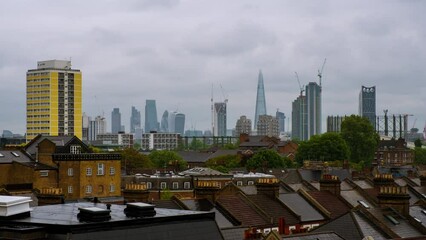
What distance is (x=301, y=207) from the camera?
59.5 metres

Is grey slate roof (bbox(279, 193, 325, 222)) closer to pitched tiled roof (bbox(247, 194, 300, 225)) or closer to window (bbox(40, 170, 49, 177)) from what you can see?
pitched tiled roof (bbox(247, 194, 300, 225))

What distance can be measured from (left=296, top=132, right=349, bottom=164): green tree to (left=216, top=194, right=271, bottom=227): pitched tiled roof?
431 ft

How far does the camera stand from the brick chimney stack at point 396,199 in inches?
2045

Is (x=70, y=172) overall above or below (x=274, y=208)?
above

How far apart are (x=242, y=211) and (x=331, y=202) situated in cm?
1118

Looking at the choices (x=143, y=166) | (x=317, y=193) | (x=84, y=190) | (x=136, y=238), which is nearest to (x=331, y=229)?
(x=317, y=193)

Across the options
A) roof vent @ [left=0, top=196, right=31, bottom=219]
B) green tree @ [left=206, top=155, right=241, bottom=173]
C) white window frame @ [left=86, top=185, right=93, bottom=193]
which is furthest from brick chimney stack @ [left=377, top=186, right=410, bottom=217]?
green tree @ [left=206, top=155, right=241, bottom=173]

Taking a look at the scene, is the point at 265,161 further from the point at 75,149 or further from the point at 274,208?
the point at 274,208

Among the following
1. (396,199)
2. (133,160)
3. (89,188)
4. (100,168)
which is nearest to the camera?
(396,199)

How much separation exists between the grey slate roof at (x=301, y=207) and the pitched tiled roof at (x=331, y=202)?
129 centimetres

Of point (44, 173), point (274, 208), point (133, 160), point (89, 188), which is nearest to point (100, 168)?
point (89, 188)

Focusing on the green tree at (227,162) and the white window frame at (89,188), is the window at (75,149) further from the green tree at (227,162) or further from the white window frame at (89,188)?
the green tree at (227,162)

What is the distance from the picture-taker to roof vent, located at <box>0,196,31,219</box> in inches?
994

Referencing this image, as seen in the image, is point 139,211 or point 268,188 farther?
point 268,188
